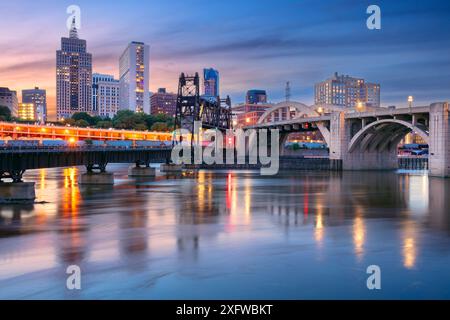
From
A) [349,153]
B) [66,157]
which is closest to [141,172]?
[66,157]

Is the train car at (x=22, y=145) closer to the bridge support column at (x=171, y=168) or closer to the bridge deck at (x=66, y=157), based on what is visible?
the bridge deck at (x=66, y=157)

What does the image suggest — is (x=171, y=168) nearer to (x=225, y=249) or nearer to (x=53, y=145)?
(x=53, y=145)

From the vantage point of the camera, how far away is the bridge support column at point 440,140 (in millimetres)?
83812

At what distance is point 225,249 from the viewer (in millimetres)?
27094

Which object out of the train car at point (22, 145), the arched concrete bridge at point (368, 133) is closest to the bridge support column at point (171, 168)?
the train car at point (22, 145)

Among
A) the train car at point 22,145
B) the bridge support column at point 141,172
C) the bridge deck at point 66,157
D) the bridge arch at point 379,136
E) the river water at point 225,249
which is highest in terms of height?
the bridge arch at point 379,136

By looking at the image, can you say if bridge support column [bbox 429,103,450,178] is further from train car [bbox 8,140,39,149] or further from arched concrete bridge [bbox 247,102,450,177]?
train car [bbox 8,140,39,149]

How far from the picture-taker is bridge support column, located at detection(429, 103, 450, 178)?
275 ft

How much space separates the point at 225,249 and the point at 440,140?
221ft

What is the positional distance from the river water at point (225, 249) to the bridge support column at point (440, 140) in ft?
122

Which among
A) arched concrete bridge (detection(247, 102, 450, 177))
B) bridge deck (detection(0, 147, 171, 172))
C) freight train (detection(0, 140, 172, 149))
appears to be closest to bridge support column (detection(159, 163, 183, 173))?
freight train (detection(0, 140, 172, 149))
